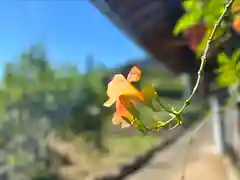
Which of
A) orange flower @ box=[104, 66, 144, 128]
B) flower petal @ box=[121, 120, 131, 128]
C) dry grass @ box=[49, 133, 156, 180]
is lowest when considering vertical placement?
flower petal @ box=[121, 120, 131, 128]

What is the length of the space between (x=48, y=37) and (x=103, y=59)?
0.66 ft

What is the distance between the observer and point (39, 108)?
1.53 m

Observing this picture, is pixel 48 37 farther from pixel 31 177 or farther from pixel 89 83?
pixel 31 177

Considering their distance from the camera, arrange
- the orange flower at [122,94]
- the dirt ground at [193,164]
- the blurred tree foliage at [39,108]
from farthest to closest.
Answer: the blurred tree foliage at [39,108] → the dirt ground at [193,164] → the orange flower at [122,94]

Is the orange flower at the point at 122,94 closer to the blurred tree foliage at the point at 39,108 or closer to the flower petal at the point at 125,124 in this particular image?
the flower petal at the point at 125,124

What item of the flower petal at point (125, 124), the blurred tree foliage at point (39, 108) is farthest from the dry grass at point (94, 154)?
the flower petal at point (125, 124)

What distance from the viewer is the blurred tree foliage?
1.44m

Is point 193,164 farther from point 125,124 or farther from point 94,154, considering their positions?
point 125,124

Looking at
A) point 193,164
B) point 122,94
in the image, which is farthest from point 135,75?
point 193,164

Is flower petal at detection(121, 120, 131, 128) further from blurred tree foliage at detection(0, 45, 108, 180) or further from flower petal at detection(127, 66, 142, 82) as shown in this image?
blurred tree foliage at detection(0, 45, 108, 180)

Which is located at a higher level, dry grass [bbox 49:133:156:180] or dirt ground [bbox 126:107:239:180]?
dry grass [bbox 49:133:156:180]

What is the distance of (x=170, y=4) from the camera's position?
3.55 ft

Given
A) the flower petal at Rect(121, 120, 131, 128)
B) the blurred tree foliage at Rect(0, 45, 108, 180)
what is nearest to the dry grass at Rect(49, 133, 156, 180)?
the blurred tree foliage at Rect(0, 45, 108, 180)

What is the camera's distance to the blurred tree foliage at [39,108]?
56.8 inches
